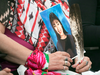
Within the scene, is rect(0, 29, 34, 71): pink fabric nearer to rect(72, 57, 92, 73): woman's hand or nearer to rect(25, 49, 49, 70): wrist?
rect(25, 49, 49, 70): wrist

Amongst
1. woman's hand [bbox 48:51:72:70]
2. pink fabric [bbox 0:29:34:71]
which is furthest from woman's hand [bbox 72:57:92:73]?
pink fabric [bbox 0:29:34:71]

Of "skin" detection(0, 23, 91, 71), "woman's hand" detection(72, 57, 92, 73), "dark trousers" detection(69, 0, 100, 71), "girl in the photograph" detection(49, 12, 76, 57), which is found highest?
"dark trousers" detection(69, 0, 100, 71)

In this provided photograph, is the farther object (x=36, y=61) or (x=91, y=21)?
(x=91, y=21)

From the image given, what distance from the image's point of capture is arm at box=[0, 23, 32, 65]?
323 millimetres

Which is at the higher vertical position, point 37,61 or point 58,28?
point 58,28

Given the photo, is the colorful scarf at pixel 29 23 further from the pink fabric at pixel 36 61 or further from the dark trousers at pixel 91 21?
the dark trousers at pixel 91 21

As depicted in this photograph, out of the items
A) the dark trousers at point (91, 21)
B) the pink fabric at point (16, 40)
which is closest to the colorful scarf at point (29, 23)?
the pink fabric at point (16, 40)

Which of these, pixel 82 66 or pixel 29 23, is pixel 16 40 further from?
pixel 82 66

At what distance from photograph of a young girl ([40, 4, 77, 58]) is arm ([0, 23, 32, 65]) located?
105 millimetres

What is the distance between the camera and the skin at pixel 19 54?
325mm

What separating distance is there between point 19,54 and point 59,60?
0.43 ft

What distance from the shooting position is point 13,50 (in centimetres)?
33

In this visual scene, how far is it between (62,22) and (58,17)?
0.9 inches

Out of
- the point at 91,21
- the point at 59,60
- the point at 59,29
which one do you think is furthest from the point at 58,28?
the point at 91,21
